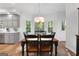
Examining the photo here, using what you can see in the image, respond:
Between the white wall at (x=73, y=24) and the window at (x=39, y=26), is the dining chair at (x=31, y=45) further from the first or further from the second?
the window at (x=39, y=26)

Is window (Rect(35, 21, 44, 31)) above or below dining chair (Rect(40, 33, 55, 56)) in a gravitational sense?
above

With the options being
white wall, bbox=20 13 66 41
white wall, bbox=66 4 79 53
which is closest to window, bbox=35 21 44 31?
white wall, bbox=20 13 66 41

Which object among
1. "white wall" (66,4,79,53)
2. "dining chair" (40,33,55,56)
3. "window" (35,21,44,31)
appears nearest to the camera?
"dining chair" (40,33,55,56)

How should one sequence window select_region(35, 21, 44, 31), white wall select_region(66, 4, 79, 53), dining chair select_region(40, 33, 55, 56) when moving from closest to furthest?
dining chair select_region(40, 33, 55, 56) < white wall select_region(66, 4, 79, 53) < window select_region(35, 21, 44, 31)

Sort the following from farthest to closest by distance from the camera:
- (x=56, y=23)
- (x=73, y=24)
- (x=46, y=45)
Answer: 1. (x=56, y=23)
2. (x=73, y=24)
3. (x=46, y=45)

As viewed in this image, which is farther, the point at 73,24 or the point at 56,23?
the point at 56,23

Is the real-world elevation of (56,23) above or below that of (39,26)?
above

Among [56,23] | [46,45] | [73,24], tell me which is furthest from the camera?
[56,23]

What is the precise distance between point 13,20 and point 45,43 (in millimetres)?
4748

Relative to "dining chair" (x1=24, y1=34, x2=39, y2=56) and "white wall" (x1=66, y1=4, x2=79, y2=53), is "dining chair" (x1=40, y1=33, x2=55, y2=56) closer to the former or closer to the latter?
"dining chair" (x1=24, y1=34, x2=39, y2=56)

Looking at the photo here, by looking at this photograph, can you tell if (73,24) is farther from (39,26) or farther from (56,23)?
(39,26)

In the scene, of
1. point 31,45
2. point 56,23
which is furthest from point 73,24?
point 31,45

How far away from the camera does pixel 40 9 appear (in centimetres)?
742

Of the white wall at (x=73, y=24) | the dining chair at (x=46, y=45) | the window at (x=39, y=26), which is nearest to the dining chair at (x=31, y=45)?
the dining chair at (x=46, y=45)
